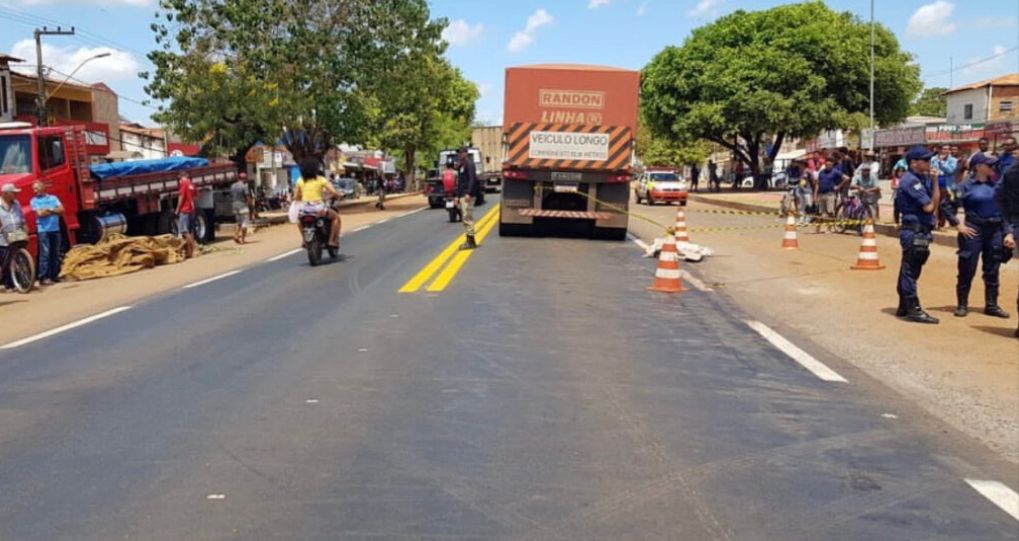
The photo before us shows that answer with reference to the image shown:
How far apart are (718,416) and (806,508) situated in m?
1.66

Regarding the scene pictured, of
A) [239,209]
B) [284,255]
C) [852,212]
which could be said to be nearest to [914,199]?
[284,255]

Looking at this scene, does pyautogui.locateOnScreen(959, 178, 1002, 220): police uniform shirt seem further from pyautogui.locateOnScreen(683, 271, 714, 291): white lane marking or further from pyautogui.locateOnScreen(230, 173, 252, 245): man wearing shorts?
pyautogui.locateOnScreen(230, 173, 252, 245): man wearing shorts

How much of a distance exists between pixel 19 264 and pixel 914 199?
12620 millimetres

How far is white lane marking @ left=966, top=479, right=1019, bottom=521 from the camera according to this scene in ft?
15.1

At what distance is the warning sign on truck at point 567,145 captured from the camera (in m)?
20.0

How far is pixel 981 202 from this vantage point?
995 centimetres

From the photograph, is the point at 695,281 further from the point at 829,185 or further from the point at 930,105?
the point at 930,105

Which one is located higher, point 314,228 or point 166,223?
point 314,228

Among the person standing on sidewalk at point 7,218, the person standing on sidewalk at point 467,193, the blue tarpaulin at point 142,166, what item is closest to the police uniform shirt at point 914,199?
the person standing on sidewalk at point 467,193

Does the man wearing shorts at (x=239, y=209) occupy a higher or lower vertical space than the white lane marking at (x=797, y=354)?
higher

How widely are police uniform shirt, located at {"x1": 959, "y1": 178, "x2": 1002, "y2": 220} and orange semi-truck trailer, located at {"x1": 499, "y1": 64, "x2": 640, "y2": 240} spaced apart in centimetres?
1026

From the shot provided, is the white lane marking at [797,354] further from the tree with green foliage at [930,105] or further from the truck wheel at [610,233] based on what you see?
the tree with green foliage at [930,105]

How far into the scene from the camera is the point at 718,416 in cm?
622

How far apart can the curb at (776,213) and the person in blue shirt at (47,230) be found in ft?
54.2
